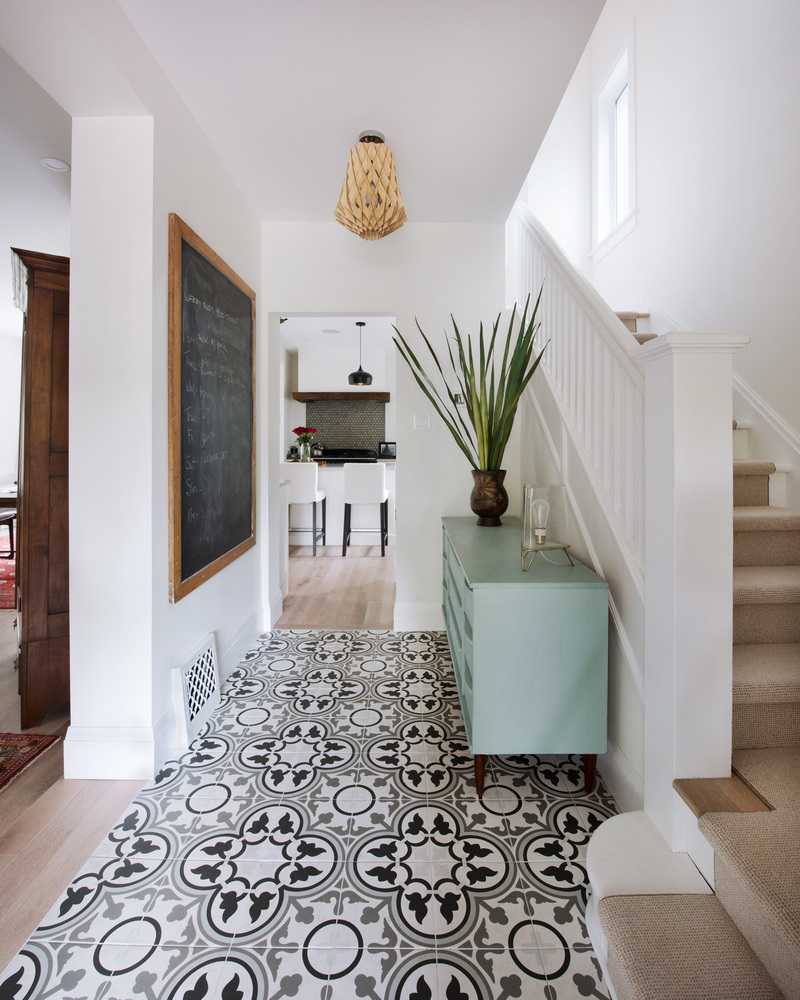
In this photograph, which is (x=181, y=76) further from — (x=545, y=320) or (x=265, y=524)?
(x=265, y=524)

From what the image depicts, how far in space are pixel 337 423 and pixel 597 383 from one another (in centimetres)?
564

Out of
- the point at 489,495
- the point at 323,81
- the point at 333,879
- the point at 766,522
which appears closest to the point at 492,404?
the point at 489,495

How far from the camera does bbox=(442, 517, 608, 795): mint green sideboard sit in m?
1.56

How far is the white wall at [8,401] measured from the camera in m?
6.27

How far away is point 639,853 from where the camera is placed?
1188 mm

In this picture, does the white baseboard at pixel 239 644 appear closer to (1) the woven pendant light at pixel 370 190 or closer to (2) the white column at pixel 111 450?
(2) the white column at pixel 111 450

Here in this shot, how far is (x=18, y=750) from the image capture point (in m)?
1.92

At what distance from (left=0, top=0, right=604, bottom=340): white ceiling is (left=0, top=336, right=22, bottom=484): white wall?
15.0 ft

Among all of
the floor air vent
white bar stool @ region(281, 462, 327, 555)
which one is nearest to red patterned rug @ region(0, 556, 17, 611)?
the floor air vent

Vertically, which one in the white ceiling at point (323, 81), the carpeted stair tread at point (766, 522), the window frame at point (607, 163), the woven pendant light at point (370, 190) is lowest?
the carpeted stair tread at point (766, 522)

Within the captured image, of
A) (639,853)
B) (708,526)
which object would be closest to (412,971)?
(639,853)

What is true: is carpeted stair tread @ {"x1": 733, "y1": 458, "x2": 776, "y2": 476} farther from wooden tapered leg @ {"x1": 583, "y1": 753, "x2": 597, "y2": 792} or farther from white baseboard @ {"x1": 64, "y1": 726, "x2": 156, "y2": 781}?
white baseboard @ {"x1": 64, "y1": 726, "x2": 156, "y2": 781}

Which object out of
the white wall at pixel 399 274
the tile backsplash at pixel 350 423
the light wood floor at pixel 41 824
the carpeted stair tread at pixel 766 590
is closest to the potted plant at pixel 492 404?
the white wall at pixel 399 274

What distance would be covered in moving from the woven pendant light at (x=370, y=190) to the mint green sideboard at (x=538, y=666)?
1.54 m
